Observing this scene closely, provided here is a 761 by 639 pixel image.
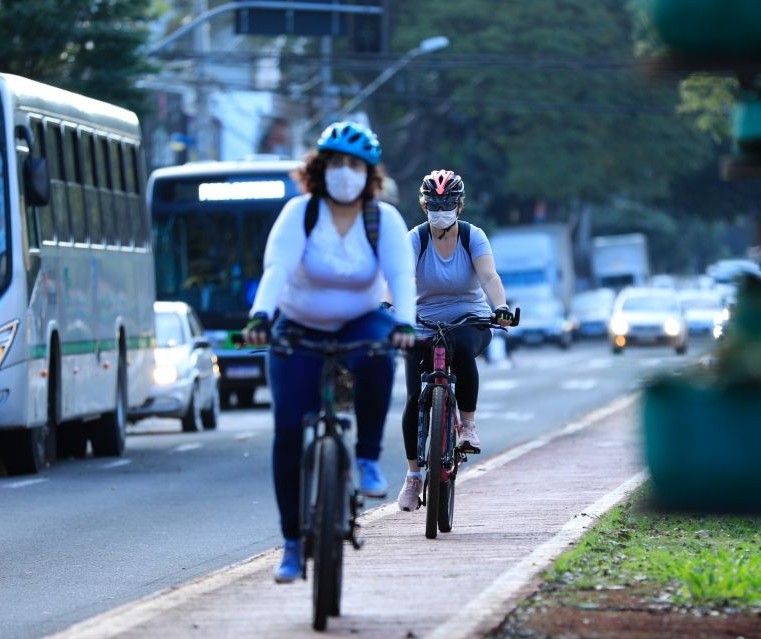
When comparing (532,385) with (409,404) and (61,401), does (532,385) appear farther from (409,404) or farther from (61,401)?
(409,404)

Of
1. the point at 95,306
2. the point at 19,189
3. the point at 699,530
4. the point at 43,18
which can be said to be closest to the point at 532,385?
the point at 43,18

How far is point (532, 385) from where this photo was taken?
1521 inches

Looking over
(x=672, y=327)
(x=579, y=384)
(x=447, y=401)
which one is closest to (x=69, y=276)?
(x=447, y=401)

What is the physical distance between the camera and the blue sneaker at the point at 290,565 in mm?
7707

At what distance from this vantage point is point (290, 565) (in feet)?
25.4

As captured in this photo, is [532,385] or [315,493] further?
[532,385]

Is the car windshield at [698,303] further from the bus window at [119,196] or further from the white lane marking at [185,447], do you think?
the bus window at [119,196]

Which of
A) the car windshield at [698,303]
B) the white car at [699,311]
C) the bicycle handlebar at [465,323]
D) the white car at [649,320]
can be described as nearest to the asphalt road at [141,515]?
the bicycle handlebar at [465,323]

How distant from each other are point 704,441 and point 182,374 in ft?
61.7

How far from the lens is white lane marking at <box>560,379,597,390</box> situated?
122 feet

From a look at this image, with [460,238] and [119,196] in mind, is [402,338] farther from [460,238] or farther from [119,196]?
[119,196]

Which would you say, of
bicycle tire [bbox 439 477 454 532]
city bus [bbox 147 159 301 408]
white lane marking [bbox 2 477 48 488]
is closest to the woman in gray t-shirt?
bicycle tire [bbox 439 477 454 532]

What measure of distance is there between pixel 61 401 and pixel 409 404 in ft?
26.6

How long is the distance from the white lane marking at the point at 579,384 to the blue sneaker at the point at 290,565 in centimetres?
2928
